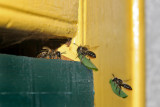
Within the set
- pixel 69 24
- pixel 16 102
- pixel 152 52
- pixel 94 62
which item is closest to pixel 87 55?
pixel 94 62

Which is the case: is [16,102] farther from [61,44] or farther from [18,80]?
[61,44]

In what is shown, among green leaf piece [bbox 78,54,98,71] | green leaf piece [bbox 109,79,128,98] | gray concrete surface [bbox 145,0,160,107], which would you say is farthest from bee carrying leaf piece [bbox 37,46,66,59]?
gray concrete surface [bbox 145,0,160,107]

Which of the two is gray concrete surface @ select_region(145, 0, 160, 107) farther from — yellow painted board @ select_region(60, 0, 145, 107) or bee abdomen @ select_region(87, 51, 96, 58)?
bee abdomen @ select_region(87, 51, 96, 58)

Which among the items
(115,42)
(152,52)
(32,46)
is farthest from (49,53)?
(152,52)

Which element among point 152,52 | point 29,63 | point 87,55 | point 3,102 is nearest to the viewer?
point 3,102

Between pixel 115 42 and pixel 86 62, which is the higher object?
pixel 115 42

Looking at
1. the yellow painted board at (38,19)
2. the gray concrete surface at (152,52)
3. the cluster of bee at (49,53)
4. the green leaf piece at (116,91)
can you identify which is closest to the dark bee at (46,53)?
the cluster of bee at (49,53)

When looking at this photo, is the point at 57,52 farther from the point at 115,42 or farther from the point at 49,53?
the point at 115,42
